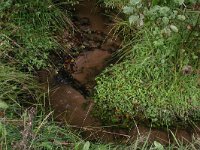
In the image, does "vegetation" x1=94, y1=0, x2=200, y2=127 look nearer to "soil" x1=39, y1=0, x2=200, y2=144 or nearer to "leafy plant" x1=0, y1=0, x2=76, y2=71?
"soil" x1=39, y1=0, x2=200, y2=144

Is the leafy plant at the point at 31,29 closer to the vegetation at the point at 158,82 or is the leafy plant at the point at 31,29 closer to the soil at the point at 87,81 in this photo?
the soil at the point at 87,81

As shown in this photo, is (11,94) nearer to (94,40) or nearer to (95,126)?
(95,126)

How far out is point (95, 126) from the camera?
340 cm

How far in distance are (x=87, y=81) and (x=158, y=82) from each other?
66 centimetres

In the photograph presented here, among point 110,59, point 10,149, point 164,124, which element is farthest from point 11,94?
point 164,124

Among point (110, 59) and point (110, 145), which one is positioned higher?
point (110, 59)

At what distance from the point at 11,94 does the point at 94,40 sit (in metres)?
1.09

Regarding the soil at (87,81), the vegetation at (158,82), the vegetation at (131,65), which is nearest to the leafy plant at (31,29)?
the vegetation at (131,65)

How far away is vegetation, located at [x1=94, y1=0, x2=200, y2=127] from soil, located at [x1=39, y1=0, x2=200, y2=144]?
93 millimetres

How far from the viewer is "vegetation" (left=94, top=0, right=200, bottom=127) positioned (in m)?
3.38

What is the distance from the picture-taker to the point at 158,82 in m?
3.45

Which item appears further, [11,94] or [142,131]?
[142,131]

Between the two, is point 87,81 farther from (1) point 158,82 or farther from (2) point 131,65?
(1) point 158,82

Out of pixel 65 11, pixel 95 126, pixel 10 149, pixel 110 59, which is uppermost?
pixel 65 11
